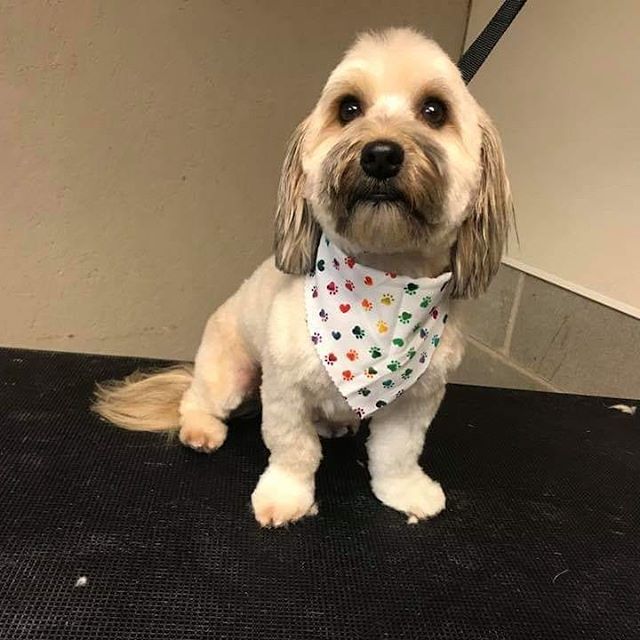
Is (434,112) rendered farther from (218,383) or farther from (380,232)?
(218,383)

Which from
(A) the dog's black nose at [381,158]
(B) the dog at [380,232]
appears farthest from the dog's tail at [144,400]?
(A) the dog's black nose at [381,158]

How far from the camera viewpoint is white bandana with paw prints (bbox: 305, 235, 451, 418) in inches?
37.9

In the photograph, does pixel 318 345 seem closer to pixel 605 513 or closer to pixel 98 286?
pixel 605 513

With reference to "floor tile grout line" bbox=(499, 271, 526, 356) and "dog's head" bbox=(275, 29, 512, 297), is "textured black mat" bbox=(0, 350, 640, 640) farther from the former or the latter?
"floor tile grout line" bbox=(499, 271, 526, 356)

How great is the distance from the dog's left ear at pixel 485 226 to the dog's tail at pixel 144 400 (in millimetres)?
617

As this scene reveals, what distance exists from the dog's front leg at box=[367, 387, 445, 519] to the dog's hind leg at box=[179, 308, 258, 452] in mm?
278

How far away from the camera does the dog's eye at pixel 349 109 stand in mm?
942

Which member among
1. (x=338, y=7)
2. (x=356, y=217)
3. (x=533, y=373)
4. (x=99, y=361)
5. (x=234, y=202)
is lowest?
(x=99, y=361)

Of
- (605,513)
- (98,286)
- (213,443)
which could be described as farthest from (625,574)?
(98,286)

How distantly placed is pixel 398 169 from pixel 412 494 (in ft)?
1.72

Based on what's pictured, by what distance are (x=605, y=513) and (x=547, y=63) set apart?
3.83 ft

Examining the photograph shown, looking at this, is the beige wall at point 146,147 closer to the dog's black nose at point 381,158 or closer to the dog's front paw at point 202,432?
the dog's front paw at point 202,432

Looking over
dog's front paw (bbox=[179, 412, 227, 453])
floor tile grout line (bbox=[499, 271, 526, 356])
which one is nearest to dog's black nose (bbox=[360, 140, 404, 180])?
dog's front paw (bbox=[179, 412, 227, 453])

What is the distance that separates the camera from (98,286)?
1.88m
